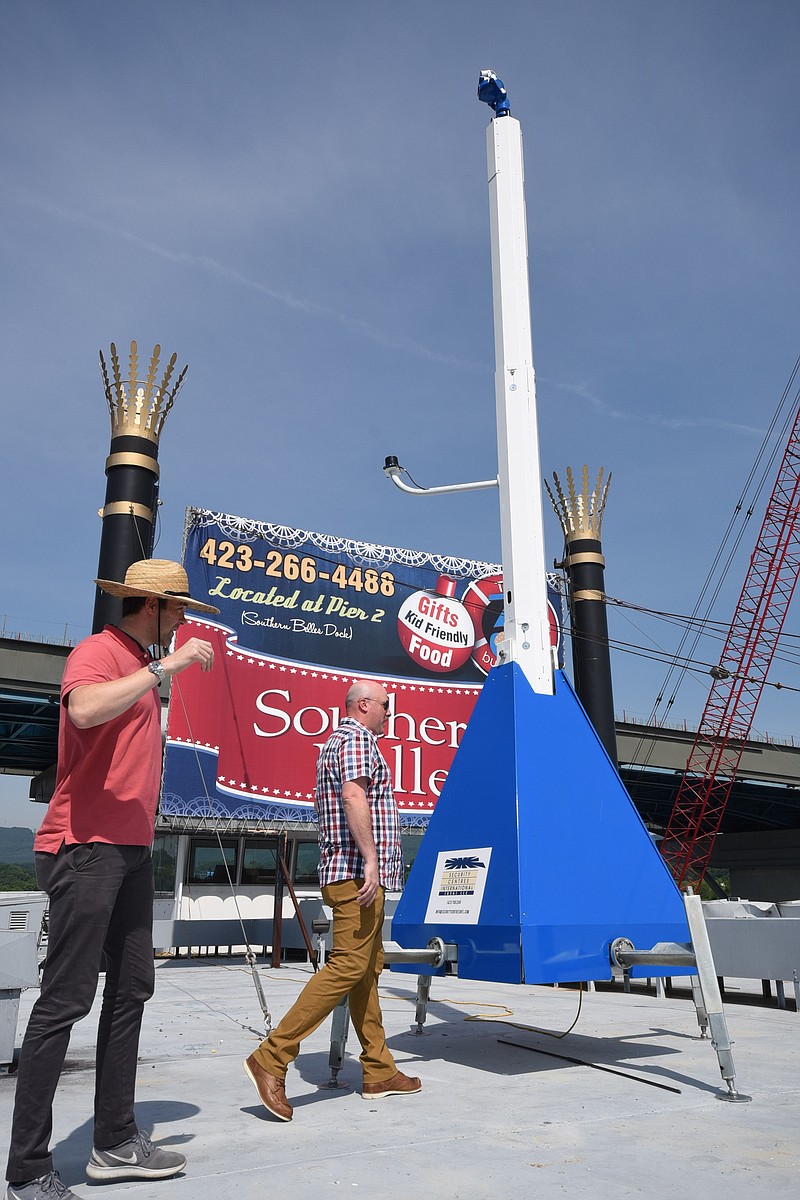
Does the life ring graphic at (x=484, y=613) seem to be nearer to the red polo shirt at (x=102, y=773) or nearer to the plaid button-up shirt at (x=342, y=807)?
the plaid button-up shirt at (x=342, y=807)

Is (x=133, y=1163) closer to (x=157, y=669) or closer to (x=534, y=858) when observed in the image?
(x=157, y=669)

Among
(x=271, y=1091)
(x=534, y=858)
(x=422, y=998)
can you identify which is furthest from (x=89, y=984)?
(x=422, y=998)

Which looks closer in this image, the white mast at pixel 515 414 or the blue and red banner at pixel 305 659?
the white mast at pixel 515 414

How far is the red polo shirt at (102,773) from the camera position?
2529 mm

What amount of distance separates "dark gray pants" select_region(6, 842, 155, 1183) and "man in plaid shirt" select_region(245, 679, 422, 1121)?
751 mm

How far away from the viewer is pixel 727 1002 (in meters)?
7.77

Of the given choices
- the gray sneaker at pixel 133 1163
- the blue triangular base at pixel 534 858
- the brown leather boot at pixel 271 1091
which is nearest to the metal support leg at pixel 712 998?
the blue triangular base at pixel 534 858

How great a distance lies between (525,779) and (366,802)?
4.10ft

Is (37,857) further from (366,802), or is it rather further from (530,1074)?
(530,1074)

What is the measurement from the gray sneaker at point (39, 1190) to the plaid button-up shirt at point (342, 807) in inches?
56.4

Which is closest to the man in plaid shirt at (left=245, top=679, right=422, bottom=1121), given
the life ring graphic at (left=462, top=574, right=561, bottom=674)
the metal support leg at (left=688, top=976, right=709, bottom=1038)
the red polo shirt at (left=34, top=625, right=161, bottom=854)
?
the red polo shirt at (left=34, top=625, right=161, bottom=854)

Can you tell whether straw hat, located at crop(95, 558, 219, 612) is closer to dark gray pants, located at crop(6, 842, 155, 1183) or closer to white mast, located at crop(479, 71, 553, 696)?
dark gray pants, located at crop(6, 842, 155, 1183)

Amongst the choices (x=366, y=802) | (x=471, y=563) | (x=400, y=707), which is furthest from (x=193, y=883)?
(x=366, y=802)

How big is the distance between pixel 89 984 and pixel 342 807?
52.8 inches
